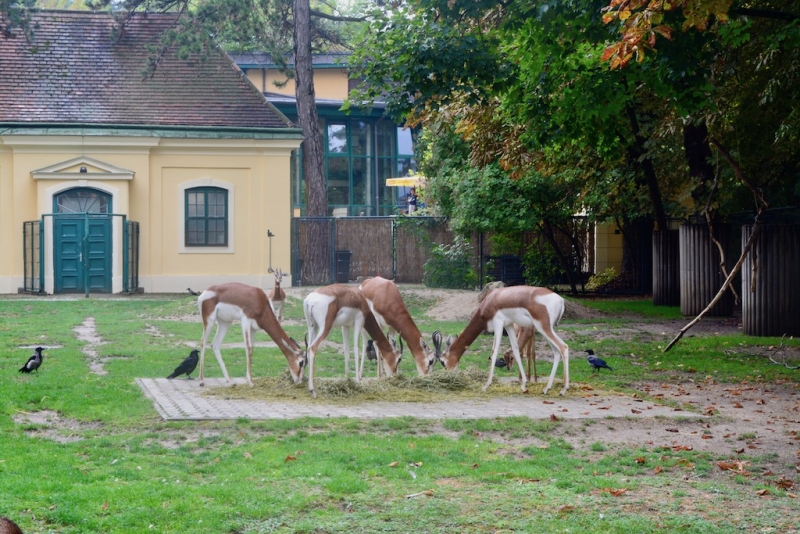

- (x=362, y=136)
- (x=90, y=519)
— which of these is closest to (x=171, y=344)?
(x=90, y=519)

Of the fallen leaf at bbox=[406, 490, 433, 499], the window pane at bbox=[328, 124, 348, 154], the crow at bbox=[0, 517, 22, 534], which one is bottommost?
the fallen leaf at bbox=[406, 490, 433, 499]

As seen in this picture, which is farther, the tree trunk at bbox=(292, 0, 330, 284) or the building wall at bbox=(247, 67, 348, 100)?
the building wall at bbox=(247, 67, 348, 100)

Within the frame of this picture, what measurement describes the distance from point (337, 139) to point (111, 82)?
66.5 feet

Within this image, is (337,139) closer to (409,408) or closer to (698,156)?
(698,156)

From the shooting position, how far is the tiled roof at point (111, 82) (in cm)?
3134

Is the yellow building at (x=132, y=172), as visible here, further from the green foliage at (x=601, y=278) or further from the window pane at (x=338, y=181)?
the window pane at (x=338, y=181)

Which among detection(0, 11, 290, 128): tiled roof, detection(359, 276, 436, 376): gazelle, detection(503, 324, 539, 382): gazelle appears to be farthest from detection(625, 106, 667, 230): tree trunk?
detection(359, 276, 436, 376): gazelle

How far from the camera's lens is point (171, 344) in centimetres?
1822

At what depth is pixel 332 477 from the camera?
26.0 ft

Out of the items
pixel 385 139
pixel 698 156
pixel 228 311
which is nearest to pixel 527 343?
pixel 228 311

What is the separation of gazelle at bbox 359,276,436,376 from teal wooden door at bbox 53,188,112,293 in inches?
711

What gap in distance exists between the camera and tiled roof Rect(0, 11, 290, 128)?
31.3m

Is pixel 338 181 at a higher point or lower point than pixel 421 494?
higher

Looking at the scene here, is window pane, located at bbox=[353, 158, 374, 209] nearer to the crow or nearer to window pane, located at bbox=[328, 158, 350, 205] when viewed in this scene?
window pane, located at bbox=[328, 158, 350, 205]
